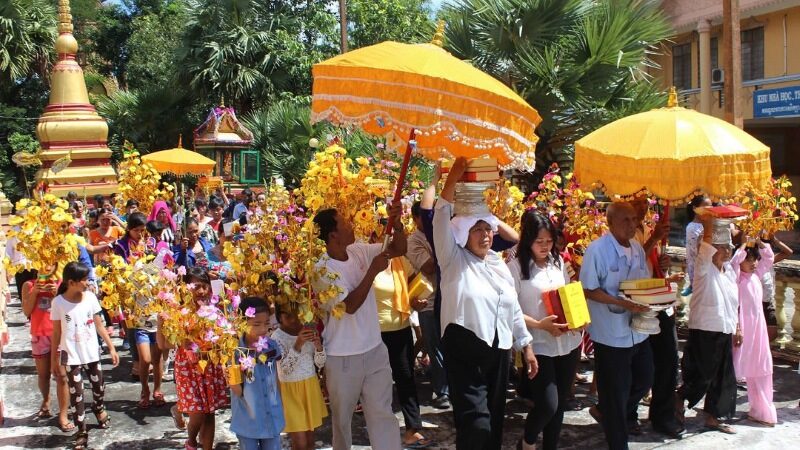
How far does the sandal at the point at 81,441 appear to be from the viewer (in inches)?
215

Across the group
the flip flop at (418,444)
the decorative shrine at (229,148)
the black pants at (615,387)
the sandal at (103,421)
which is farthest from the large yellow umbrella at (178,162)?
the black pants at (615,387)

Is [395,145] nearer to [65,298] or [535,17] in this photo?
[65,298]

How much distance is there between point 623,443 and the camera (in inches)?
187

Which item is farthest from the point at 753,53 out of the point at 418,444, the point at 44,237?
the point at 44,237

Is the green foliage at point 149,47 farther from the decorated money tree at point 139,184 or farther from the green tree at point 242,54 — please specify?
the decorated money tree at point 139,184

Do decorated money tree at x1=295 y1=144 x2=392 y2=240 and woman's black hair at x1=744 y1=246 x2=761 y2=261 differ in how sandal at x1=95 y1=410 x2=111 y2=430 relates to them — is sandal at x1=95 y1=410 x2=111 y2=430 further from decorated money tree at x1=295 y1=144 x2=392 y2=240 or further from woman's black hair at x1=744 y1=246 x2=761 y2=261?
woman's black hair at x1=744 y1=246 x2=761 y2=261

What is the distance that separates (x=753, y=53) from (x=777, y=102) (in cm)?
213

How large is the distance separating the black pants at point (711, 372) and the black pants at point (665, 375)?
0.17 meters

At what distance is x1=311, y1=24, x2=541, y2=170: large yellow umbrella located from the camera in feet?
12.2

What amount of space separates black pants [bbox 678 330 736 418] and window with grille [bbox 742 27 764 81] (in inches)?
650

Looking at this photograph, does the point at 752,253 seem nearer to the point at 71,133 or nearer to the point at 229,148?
the point at 229,148

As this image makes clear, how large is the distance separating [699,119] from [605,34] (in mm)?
4369

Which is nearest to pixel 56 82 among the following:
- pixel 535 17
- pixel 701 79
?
pixel 535 17

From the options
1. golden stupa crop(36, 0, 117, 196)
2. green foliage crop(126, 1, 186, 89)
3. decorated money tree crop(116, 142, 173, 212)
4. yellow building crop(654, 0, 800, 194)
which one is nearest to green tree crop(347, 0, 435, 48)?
yellow building crop(654, 0, 800, 194)
